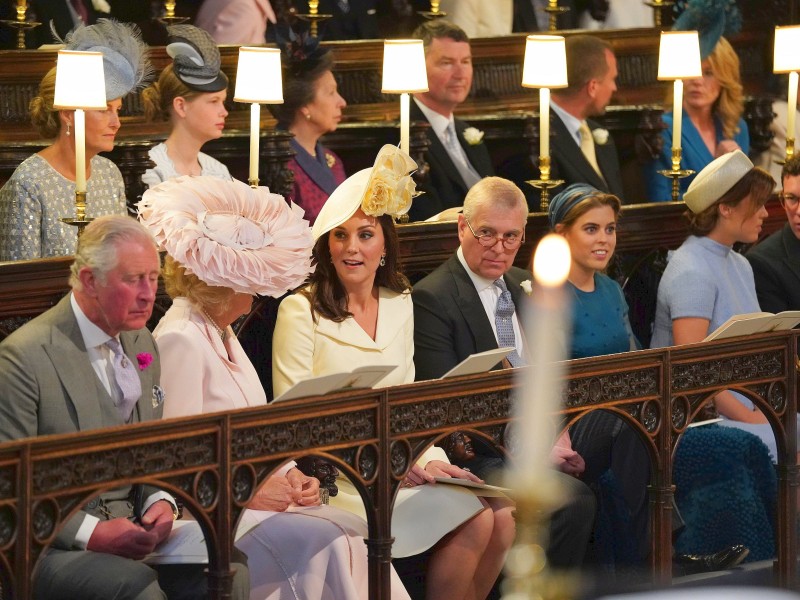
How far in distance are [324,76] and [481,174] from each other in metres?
0.93

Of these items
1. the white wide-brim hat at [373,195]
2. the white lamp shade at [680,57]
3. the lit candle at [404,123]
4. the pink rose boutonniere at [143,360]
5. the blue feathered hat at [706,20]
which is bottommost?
the pink rose boutonniere at [143,360]

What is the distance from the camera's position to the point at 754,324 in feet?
13.9

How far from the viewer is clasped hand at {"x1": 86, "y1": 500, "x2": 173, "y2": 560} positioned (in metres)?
3.47

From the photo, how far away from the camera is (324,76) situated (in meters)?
6.23

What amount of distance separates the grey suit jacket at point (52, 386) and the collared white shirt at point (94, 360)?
0.5 inches

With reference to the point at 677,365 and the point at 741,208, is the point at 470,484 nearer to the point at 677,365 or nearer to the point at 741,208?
the point at 677,365

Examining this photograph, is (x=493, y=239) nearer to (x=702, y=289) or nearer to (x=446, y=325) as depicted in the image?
(x=446, y=325)

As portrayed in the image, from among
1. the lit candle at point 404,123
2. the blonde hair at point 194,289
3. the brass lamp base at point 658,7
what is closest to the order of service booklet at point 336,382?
the blonde hair at point 194,289

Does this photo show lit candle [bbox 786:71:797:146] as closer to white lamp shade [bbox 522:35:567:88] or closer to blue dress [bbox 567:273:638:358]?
white lamp shade [bbox 522:35:567:88]

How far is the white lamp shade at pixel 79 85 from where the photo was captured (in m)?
4.75

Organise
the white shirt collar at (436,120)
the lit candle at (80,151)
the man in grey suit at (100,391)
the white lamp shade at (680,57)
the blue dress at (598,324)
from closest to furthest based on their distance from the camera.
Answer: the man in grey suit at (100,391)
the lit candle at (80,151)
the blue dress at (598,324)
the white shirt collar at (436,120)
the white lamp shade at (680,57)

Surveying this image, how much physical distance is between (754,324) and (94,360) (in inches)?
71.8

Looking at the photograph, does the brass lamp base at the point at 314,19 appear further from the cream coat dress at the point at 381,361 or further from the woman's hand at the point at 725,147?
the cream coat dress at the point at 381,361

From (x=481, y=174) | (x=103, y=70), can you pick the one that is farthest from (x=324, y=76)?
(x=103, y=70)
